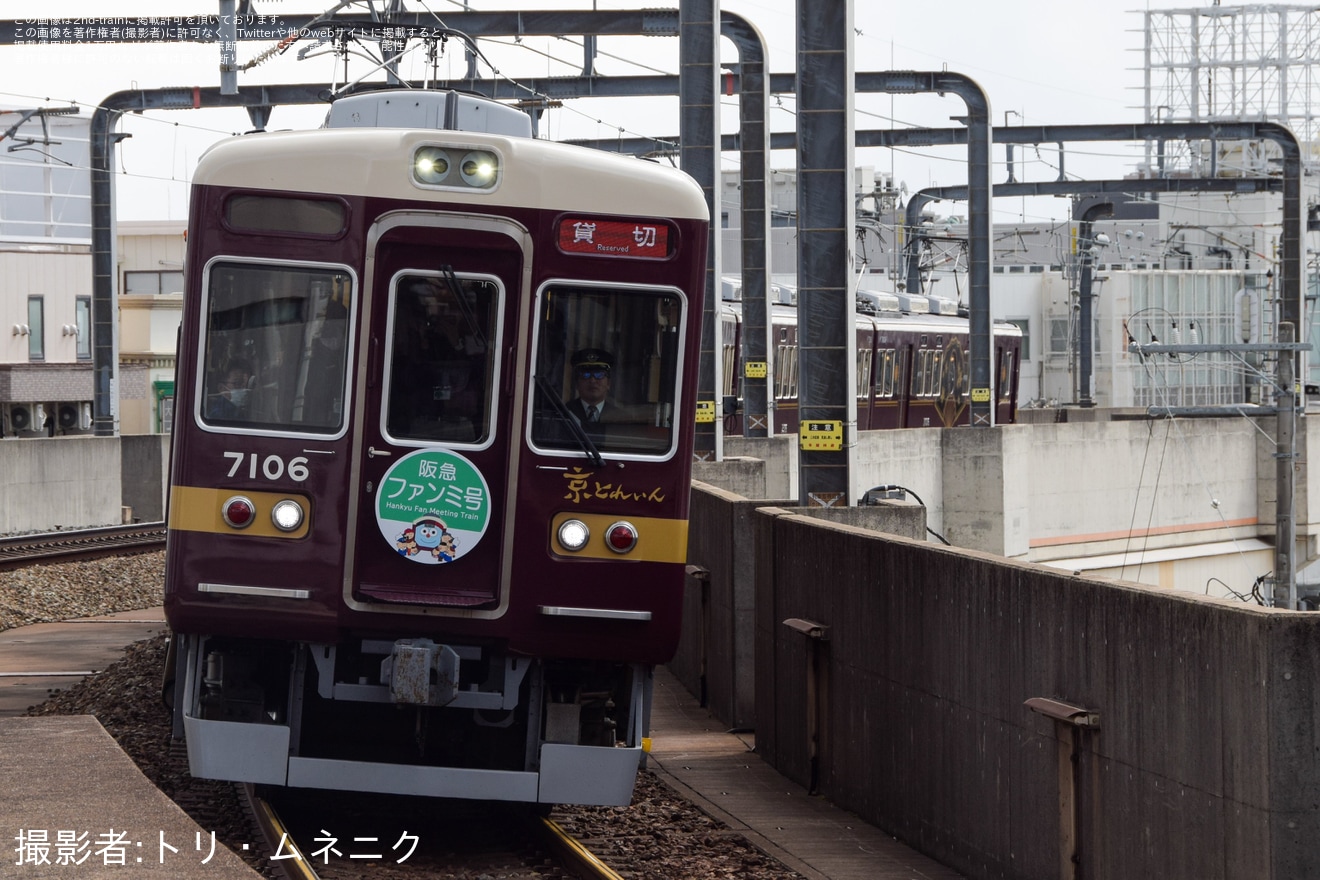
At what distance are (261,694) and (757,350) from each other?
17871 mm

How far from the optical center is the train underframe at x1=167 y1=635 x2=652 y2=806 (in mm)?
8133

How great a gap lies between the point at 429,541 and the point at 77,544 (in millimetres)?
17691

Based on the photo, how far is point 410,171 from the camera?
8.13 m

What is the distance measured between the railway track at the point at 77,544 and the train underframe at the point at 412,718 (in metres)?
13.8

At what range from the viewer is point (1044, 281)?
85.1 meters

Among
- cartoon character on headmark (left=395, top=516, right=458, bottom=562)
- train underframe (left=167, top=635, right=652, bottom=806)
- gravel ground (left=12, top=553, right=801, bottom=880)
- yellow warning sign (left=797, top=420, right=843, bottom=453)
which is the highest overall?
yellow warning sign (left=797, top=420, right=843, bottom=453)

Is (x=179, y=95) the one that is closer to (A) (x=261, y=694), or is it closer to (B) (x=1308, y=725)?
(A) (x=261, y=694)

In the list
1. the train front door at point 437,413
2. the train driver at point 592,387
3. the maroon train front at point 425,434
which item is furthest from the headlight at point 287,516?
the train driver at point 592,387

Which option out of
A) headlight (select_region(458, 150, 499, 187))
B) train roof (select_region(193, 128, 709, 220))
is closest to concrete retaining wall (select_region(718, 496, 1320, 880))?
train roof (select_region(193, 128, 709, 220))

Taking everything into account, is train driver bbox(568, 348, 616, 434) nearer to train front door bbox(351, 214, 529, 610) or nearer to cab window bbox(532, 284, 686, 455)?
cab window bbox(532, 284, 686, 455)

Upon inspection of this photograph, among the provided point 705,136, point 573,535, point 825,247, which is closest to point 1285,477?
point 705,136

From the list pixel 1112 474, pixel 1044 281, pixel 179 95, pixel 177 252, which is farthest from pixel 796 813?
pixel 1044 281

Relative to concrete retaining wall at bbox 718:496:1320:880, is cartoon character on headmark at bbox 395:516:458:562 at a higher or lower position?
higher

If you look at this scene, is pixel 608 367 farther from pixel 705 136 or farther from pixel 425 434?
pixel 705 136
